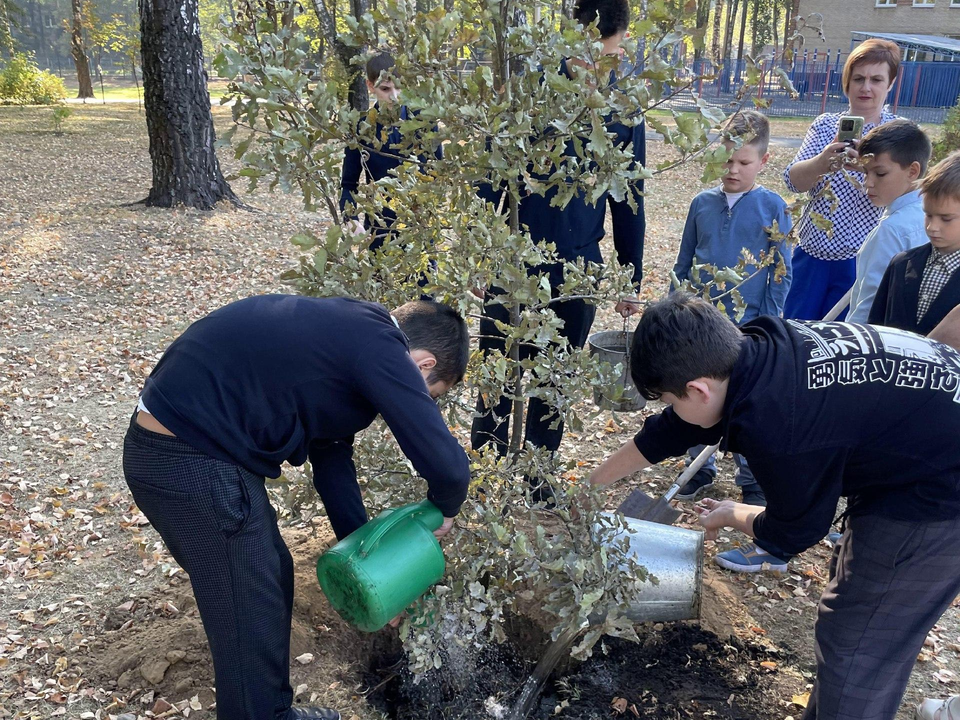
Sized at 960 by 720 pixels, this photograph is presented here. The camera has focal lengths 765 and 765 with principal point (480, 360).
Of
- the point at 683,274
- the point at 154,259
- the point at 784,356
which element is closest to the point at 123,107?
the point at 154,259

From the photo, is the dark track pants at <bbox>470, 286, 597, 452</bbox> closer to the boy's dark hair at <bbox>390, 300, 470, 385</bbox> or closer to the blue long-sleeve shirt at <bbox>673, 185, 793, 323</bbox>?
the blue long-sleeve shirt at <bbox>673, 185, 793, 323</bbox>

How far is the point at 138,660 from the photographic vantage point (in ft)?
8.81

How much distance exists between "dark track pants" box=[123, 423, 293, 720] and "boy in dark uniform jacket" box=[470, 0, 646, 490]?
3.66 ft

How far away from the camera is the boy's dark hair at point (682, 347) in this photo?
5.97 feet

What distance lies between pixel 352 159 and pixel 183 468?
280cm

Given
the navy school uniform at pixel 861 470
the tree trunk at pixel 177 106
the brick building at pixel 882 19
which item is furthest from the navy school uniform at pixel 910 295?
the brick building at pixel 882 19

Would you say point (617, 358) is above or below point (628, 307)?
below

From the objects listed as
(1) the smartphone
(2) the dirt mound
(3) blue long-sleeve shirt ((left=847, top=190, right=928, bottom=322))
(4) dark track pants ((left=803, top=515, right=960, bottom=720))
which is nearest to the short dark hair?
(1) the smartphone

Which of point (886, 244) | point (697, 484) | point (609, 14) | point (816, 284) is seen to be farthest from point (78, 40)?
point (886, 244)

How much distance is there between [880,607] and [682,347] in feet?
2.87

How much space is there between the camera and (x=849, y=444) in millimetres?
1802

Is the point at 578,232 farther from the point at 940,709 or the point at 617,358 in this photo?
the point at 940,709

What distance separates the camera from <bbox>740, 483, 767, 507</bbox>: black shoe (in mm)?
3693

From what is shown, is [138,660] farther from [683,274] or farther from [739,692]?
[683,274]
